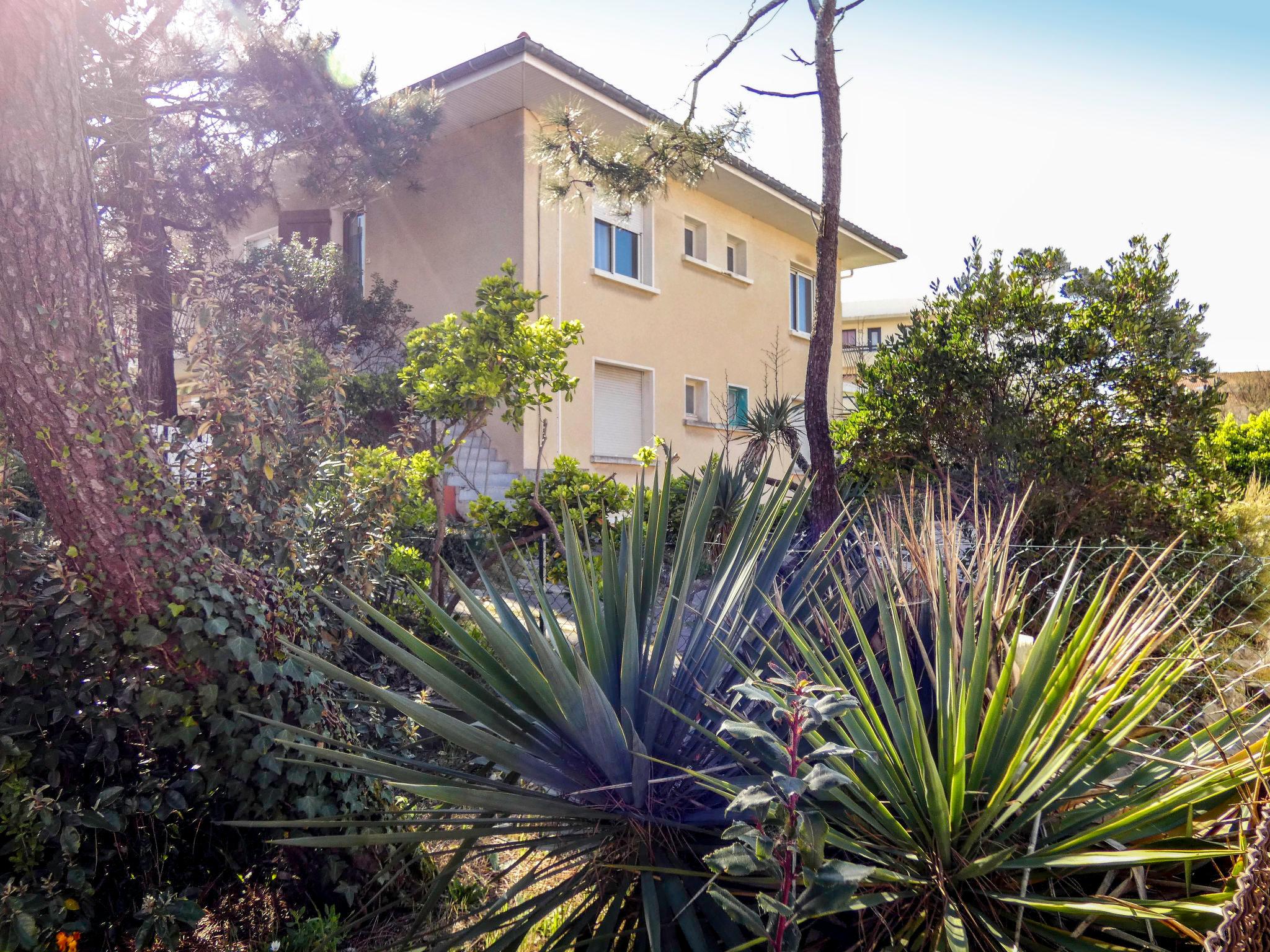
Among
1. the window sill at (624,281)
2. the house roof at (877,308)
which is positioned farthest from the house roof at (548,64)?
the house roof at (877,308)

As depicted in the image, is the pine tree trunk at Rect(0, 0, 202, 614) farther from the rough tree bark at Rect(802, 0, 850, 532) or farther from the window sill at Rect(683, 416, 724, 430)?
the window sill at Rect(683, 416, 724, 430)

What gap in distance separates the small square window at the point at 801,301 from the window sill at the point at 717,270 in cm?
197

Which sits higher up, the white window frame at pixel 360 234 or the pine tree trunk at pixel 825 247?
the white window frame at pixel 360 234

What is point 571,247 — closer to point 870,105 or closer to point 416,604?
point 870,105

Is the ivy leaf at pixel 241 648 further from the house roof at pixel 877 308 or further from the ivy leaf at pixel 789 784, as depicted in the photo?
the house roof at pixel 877 308

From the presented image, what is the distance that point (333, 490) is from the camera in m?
3.79

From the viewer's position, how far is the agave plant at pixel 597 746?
1.91 m

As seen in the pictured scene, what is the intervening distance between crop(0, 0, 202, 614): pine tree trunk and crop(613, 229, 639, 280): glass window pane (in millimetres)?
11732

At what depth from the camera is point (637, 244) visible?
575 inches

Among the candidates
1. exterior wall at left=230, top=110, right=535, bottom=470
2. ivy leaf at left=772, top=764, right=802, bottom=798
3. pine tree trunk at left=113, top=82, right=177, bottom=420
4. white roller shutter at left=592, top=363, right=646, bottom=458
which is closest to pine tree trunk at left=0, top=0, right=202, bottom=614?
ivy leaf at left=772, top=764, right=802, bottom=798

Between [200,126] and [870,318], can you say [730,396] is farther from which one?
[870,318]

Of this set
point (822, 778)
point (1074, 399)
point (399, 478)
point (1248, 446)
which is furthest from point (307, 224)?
point (1248, 446)

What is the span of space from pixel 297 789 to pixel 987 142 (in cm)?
469

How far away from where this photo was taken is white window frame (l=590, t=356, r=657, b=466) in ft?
43.8
